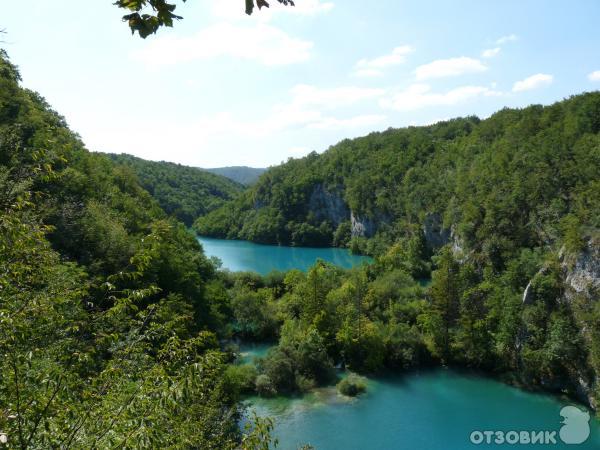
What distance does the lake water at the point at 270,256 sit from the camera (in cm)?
6794

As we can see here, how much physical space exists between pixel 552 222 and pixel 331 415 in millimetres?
22147

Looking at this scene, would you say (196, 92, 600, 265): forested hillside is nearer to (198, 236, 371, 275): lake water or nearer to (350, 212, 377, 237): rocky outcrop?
(350, 212, 377, 237): rocky outcrop

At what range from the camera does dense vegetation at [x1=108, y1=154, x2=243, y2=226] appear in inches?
4717

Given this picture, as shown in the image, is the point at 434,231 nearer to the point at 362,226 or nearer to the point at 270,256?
the point at 362,226

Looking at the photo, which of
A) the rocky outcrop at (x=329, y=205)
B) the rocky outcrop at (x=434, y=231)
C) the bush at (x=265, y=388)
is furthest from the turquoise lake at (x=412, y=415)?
the rocky outcrop at (x=329, y=205)

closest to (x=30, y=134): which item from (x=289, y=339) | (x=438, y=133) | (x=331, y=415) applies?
(x=289, y=339)

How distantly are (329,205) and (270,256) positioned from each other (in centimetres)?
2770

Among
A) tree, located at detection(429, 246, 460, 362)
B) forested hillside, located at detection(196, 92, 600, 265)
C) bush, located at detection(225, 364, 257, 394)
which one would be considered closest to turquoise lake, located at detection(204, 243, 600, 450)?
bush, located at detection(225, 364, 257, 394)

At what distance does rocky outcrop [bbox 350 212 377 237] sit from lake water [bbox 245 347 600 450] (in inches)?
2285

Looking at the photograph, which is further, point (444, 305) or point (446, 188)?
point (446, 188)

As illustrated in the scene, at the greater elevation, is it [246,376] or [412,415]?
[246,376]

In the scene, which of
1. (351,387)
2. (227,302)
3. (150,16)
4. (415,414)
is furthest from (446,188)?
(150,16)

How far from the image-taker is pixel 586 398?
2469 centimetres

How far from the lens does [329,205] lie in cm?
10350
